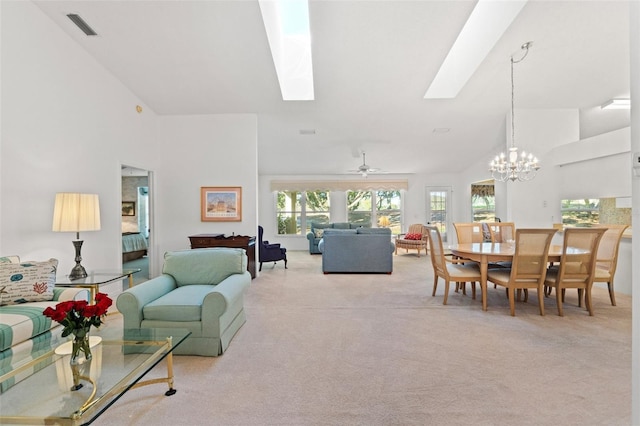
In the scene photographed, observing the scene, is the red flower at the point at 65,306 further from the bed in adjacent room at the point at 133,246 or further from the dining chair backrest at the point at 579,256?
the bed in adjacent room at the point at 133,246

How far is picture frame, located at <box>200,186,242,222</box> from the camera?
546 cm

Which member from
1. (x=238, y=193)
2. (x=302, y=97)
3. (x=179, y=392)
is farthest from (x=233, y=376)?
(x=302, y=97)

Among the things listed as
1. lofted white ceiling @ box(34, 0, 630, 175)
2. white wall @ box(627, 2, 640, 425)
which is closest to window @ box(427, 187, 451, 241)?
lofted white ceiling @ box(34, 0, 630, 175)

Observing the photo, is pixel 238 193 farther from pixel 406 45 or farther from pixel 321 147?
pixel 406 45

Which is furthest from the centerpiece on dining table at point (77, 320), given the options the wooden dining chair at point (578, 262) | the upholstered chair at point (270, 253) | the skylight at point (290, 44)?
the upholstered chair at point (270, 253)

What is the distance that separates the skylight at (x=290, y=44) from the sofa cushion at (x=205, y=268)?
263 centimetres

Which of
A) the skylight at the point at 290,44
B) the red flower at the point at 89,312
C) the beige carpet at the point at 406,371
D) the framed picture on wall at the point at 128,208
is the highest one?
the skylight at the point at 290,44

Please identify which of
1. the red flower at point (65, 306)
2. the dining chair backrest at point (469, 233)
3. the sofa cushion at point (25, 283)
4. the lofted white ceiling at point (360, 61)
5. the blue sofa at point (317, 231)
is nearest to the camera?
the red flower at point (65, 306)

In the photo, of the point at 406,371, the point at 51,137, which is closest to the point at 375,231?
the point at 406,371

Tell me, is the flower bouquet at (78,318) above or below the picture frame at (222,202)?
below

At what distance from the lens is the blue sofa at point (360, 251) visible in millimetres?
5648

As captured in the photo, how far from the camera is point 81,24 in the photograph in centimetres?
327

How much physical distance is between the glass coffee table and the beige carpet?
1.21 ft

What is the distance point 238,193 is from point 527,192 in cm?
538
